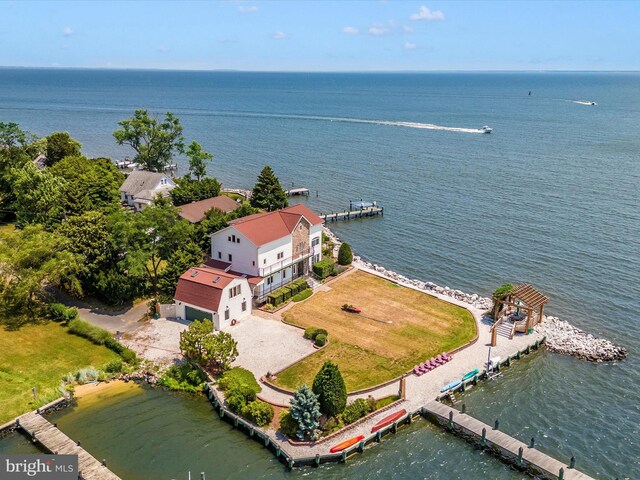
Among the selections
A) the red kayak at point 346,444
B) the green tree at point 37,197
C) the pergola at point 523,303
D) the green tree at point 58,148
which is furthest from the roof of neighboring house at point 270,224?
the green tree at point 58,148

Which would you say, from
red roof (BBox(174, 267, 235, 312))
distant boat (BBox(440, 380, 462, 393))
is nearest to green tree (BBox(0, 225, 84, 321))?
red roof (BBox(174, 267, 235, 312))

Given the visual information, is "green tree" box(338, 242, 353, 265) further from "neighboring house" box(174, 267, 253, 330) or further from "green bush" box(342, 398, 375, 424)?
"green bush" box(342, 398, 375, 424)

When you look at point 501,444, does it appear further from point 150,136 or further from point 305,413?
point 150,136

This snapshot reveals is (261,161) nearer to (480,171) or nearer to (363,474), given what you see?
(480,171)

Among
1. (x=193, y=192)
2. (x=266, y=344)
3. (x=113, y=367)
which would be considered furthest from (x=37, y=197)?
(x=266, y=344)

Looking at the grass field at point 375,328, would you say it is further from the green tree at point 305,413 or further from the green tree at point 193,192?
the green tree at point 193,192

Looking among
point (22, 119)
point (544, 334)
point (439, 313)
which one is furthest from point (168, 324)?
point (22, 119)
